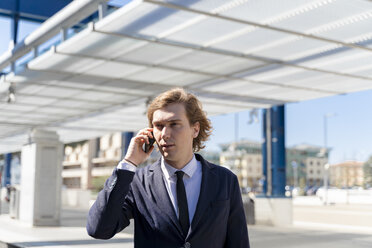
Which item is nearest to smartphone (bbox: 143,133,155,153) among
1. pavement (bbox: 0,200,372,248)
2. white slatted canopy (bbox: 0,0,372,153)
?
white slatted canopy (bbox: 0,0,372,153)

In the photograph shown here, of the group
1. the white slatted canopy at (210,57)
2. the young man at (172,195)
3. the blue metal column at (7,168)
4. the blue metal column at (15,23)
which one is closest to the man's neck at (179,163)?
the young man at (172,195)

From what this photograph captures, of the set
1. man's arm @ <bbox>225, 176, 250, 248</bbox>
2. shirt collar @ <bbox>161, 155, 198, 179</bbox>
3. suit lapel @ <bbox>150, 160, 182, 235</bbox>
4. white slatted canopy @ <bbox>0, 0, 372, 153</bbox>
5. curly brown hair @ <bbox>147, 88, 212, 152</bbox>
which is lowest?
man's arm @ <bbox>225, 176, 250, 248</bbox>

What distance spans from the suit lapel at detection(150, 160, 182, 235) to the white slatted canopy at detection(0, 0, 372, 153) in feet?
20.2

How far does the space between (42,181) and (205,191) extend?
622 inches

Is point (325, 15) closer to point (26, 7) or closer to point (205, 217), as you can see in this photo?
point (205, 217)

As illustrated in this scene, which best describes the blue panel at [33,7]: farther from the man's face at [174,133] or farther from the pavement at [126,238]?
the man's face at [174,133]

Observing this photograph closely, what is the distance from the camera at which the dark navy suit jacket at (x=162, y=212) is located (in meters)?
2.44

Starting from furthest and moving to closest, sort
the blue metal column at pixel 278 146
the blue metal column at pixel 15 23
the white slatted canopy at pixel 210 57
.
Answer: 1. the blue metal column at pixel 278 146
2. the blue metal column at pixel 15 23
3. the white slatted canopy at pixel 210 57

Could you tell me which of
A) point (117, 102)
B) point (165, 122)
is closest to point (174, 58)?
point (117, 102)

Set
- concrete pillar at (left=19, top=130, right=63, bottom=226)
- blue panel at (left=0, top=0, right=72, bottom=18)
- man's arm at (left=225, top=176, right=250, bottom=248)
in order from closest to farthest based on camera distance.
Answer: man's arm at (left=225, top=176, right=250, bottom=248)
blue panel at (left=0, top=0, right=72, bottom=18)
concrete pillar at (left=19, top=130, right=63, bottom=226)

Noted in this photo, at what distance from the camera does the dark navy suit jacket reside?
8.00 feet

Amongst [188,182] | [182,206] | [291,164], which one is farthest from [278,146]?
[291,164]

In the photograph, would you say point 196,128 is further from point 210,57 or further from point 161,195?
point 210,57

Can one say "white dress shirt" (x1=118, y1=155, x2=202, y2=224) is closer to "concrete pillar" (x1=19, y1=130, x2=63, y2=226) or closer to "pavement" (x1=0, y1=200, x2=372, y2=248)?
"pavement" (x1=0, y1=200, x2=372, y2=248)
